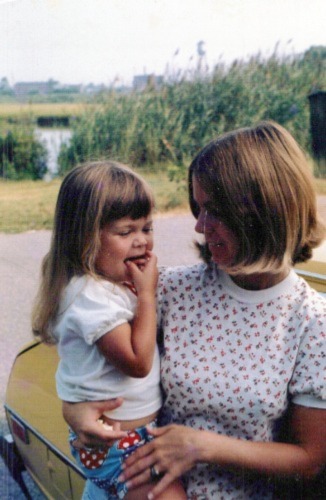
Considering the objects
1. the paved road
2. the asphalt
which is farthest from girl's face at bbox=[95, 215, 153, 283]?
the paved road

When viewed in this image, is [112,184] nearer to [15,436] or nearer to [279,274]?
[279,274]

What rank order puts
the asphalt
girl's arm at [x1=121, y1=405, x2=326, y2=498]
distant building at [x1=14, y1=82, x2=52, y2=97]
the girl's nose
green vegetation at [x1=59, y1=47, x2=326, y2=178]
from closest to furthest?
girl's arm at [x1=121, y1=405, x2=326, y2=498]
the girl's nose
the asphalt
distant building at [x1=14, y1=82, x2=52, y2=97]
green vegetation at [x1=59, y1=47, x2=326, y2=178]

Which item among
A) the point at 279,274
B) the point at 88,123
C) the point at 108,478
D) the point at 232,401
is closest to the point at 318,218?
the point at 279,274

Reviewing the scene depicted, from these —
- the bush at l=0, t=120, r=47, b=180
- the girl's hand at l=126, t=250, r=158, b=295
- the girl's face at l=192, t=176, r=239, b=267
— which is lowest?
the bush at l=0, t=120, r=47, b=180

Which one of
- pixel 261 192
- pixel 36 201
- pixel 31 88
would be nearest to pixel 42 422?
pixel 261 192

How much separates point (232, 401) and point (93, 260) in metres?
0.49

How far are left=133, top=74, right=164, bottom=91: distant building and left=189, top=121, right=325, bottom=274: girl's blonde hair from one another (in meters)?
6.88

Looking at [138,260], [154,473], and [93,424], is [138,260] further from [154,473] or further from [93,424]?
[154,473]

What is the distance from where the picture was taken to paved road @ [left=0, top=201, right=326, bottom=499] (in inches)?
181

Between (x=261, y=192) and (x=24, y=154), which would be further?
(x=24, y=154)

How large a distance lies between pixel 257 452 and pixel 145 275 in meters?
0.50

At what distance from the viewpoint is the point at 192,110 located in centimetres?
797

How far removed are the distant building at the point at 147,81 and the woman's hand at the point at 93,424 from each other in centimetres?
700

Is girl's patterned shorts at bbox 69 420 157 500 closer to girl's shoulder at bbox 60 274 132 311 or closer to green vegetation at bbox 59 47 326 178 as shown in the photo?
girl's shoulder at bbox 60 274 132 311
